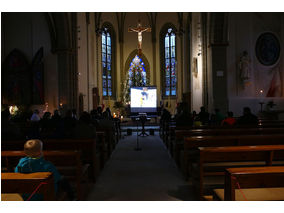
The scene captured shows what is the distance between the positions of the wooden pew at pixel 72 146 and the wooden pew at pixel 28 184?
1974mm

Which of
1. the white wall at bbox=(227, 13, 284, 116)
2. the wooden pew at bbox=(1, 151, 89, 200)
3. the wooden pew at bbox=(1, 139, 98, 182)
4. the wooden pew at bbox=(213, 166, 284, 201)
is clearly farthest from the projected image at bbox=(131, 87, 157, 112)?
the wooden pew at bbox=(213, 166, 284, 201)

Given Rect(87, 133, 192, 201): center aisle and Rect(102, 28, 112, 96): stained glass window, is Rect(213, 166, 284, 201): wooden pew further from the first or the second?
Rect(102, 28, 112, 96): stained glass window

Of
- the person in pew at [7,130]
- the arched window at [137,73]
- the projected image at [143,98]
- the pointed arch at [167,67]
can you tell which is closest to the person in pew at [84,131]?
the person in pew at [7,130]

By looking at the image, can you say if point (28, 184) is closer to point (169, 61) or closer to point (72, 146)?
point (72, 146)

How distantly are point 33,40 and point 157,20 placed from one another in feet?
33.5

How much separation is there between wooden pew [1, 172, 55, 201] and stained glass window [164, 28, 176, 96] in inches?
690

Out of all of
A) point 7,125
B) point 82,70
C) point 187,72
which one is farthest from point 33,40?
point 187,72

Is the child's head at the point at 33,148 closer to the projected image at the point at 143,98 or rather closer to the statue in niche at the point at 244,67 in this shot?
the projected image at the point at 143,98

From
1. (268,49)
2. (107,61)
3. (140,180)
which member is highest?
(107,61)

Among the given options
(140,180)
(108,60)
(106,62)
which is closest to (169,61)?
(108,60)

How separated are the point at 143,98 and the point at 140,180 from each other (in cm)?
669

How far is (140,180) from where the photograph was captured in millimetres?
4172

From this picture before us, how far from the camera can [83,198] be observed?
3379mm

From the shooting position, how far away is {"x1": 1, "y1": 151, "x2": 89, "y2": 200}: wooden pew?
305cm
